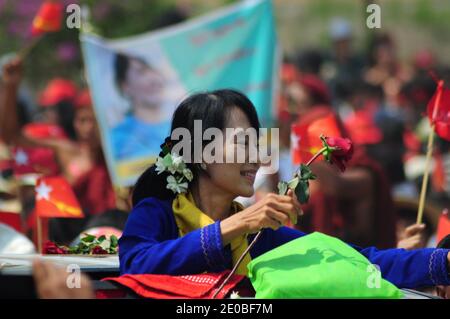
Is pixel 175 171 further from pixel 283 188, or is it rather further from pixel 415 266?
pixel 415 266

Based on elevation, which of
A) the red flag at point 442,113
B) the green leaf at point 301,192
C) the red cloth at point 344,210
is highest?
the red flag at point 442,113

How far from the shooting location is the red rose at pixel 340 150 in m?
3.80

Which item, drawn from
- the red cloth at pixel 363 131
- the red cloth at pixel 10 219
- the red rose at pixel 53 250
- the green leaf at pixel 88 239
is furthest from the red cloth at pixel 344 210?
the red rose at pixel 53 250

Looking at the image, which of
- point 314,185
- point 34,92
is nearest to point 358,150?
point 314,185

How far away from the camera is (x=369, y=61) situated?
13.3 meters

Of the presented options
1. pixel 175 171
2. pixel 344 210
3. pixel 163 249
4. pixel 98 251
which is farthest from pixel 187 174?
pixel 344 210

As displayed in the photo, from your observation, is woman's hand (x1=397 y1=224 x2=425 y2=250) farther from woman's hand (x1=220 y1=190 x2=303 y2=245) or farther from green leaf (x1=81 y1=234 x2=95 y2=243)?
woman's hand (x1=220 y1=190 x2=303 y2=245)

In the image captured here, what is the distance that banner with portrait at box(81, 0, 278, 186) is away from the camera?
318 inches

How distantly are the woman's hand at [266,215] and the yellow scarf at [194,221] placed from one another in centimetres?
22

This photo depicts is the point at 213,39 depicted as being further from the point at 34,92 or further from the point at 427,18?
the point at 427,18

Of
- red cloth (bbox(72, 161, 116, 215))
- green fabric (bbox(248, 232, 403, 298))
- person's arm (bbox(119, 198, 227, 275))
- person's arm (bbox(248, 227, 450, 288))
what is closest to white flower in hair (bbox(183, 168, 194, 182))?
person's arm (bbox(119, 198, 227, 275))

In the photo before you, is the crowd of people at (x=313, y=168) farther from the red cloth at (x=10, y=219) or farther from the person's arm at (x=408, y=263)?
the person's arm at (x=408, y=263)

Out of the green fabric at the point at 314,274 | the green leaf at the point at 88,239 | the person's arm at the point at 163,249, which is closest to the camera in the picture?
the green fabric at the point at 314,274

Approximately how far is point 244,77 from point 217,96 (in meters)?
4.34
